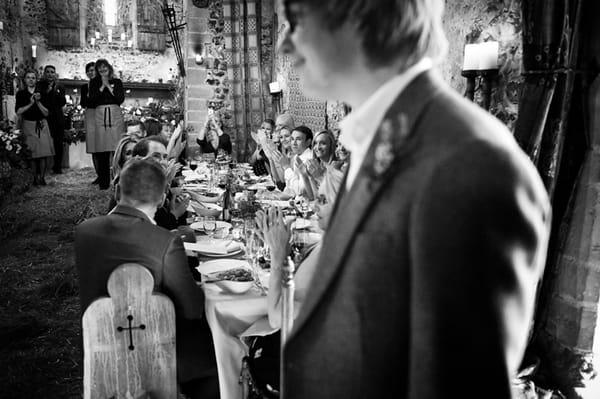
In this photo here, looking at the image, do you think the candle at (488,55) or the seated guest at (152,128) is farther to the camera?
the seated guest at (152,128)

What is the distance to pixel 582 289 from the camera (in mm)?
2191

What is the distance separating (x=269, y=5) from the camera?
28.0 ft

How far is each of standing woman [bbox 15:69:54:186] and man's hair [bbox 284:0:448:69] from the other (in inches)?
336

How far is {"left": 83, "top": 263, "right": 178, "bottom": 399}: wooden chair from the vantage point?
1.71m

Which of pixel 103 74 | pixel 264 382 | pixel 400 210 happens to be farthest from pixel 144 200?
pixel 103 74

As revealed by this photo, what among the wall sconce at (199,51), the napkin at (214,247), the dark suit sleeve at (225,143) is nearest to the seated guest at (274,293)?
the napkin at (214,247)

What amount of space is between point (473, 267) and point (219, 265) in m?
1.75

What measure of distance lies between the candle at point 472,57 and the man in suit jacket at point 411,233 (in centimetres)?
231

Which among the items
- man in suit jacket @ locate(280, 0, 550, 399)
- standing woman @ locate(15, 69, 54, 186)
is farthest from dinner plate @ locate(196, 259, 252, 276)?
standing woman @ locate(15, 69, 54, 186)

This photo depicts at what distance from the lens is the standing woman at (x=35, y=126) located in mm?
8062

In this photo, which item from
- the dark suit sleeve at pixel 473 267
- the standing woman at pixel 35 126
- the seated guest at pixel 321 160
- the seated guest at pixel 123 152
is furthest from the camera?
the standing woman at pixel 35 126

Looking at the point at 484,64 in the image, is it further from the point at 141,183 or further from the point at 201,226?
the point at 141,183

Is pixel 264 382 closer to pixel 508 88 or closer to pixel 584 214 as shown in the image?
pixel 584 214

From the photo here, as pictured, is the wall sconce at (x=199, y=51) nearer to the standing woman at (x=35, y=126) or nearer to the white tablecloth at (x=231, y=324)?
the standing woman at (x=35, y=126)
